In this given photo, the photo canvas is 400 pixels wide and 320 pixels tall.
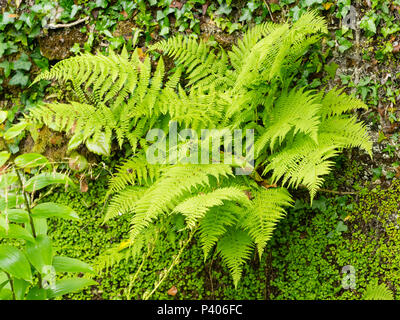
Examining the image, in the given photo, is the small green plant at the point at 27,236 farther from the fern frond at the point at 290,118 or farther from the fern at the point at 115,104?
the fern frond at the point at 290,118

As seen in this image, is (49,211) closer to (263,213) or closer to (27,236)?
(27,236)

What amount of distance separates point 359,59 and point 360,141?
2.86ft

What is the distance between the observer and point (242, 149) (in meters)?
2.99

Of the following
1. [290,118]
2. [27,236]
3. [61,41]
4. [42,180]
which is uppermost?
[61,41]

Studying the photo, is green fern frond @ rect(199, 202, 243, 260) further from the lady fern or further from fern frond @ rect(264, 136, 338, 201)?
fern frond @ rect(264, 136, 338, 201)

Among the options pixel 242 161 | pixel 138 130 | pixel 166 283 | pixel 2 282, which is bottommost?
pixel 166 283

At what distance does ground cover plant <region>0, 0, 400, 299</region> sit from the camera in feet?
9.05

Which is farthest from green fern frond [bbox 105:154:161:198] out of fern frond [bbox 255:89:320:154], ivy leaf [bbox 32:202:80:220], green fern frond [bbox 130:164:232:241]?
ivy leaf [bbox 32:202:80:220]

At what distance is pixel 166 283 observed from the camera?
10.7 feet

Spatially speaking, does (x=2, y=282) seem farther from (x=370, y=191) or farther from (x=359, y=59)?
(x=359, y=59)

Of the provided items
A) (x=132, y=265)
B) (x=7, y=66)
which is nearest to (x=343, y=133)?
(x=132, y=265)

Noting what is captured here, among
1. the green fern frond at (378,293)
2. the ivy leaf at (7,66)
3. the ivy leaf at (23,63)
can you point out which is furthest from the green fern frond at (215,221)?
the ivy leaf at (7,66)

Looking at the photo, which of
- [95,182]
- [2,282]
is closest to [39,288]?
[2,282]

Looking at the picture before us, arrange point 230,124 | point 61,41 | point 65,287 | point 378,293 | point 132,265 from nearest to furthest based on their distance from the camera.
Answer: point 65,287 → point 378,293 → point 230,124 → point 132,265 → point 61,41
